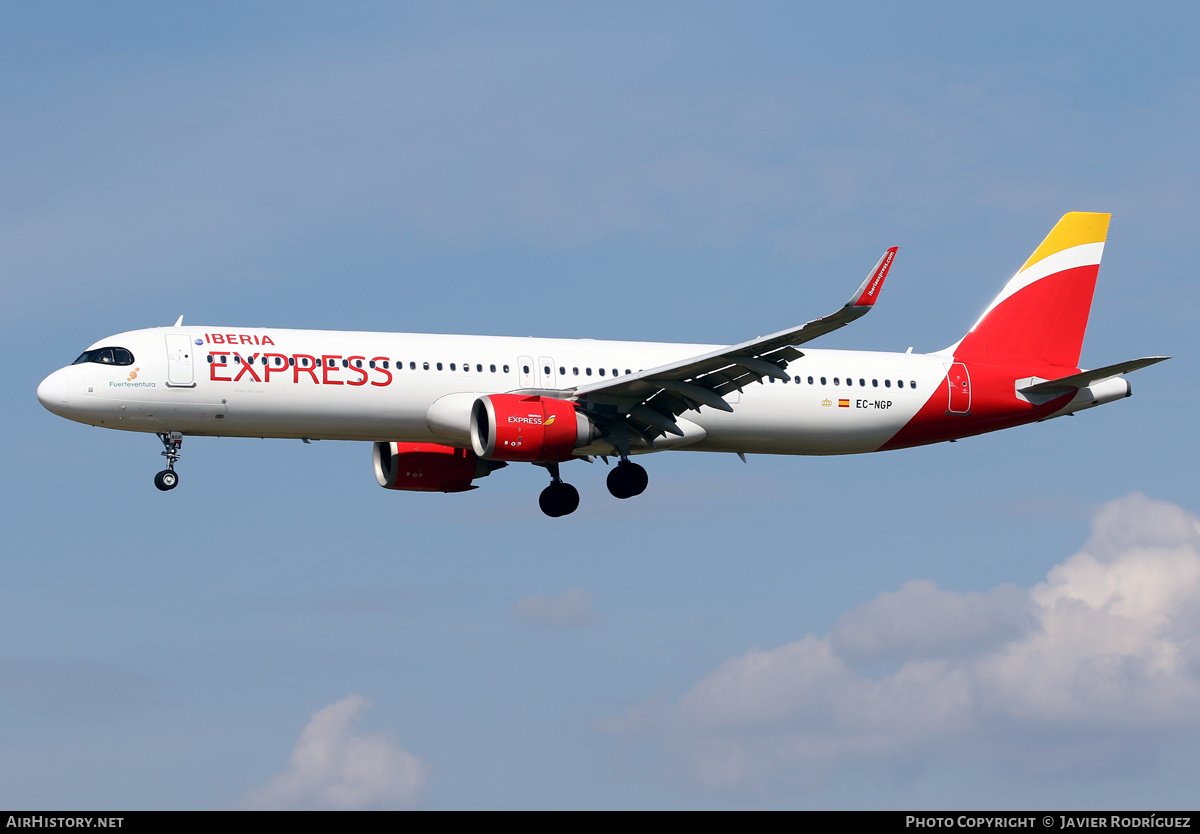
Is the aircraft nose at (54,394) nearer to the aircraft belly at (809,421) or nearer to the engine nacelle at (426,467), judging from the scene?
the engine nacelle at (426,467)

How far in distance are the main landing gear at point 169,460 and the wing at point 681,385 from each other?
9.85 meters

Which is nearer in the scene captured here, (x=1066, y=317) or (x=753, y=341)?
(x=753, y=341)

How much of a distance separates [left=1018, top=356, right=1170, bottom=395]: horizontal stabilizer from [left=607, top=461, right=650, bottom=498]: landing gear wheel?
11.4m

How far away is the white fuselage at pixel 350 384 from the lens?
126 ft

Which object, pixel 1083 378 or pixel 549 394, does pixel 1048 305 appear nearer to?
pixel 1083 378

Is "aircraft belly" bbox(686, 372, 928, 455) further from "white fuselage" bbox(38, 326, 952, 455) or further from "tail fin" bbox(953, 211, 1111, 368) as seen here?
"tail fin" bbox(953, 211, 1111, 368)

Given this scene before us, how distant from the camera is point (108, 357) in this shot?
127 ft

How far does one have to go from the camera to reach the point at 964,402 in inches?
1768

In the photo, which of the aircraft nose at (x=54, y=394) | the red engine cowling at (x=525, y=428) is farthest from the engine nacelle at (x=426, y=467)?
the aircraft nose at (x=54, y=394)

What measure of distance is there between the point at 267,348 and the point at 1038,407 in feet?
70.4

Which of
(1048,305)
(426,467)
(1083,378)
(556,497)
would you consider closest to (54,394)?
(426,467)

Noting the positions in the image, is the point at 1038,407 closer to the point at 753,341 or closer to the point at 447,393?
the point at 753,341
